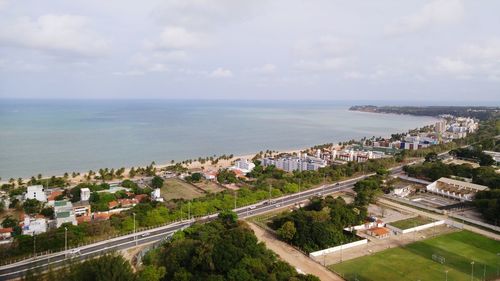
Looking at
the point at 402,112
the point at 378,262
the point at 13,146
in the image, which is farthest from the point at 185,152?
the point at 402,112

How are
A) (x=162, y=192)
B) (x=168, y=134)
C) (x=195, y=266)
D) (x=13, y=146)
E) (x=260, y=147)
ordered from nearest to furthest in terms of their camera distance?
(x=195, y=266), (x=162, y=192), (x=13, y=146), (x=260, y=147), (x=168, y=134)

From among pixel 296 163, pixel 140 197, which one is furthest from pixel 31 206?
pixel 296 163

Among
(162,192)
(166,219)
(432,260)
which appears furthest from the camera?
(162,192)

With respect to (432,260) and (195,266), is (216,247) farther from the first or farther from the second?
(432,260)

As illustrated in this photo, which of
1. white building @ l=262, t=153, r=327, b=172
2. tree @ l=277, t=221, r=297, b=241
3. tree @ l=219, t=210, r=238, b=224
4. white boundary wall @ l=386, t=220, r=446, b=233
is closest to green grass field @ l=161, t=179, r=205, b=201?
tree @ l=219, t=210, r=238, b=224

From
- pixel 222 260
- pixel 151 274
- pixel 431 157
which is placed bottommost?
pixel 151 274

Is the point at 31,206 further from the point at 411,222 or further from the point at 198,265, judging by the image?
the point at 411,222

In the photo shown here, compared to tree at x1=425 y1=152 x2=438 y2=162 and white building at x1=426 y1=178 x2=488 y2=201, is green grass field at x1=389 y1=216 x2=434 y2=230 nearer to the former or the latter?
white building at x1=426 y1=178 x2=488 y2=201
